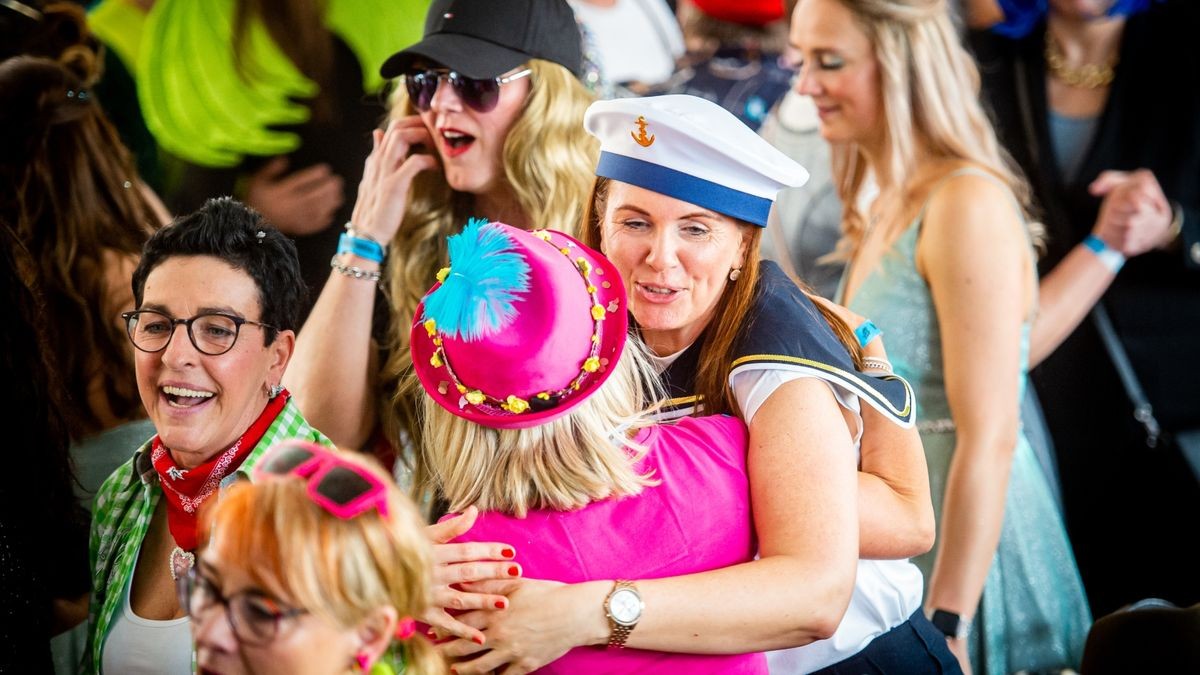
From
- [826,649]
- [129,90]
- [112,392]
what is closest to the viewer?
[826,649]

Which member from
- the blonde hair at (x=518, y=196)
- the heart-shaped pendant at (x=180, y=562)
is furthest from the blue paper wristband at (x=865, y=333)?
the heart-shaped pendant at (x=180, y=562)

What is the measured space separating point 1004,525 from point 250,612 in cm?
222

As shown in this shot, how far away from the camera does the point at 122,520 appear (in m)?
1.94

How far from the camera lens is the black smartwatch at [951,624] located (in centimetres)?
267

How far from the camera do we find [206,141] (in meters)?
3.13

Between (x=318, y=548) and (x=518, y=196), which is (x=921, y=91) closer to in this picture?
(x=518, y=196)

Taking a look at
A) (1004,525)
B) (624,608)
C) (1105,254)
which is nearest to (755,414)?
(624,608)

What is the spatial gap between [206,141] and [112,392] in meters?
0.79

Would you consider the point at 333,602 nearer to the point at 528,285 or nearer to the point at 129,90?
the point at 528,285

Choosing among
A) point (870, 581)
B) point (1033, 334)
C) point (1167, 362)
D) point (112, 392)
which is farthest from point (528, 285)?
point (1167, 362)

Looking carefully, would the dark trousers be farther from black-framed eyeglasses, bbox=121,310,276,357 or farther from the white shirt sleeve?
black-framed eyeglasses, bbox=121,310,276,357

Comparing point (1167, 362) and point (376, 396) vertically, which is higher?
point (376, 396)

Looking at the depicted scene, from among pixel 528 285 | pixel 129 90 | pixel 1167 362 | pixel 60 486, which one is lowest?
pixel 1167 362

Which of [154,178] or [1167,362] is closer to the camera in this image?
[154,178]
